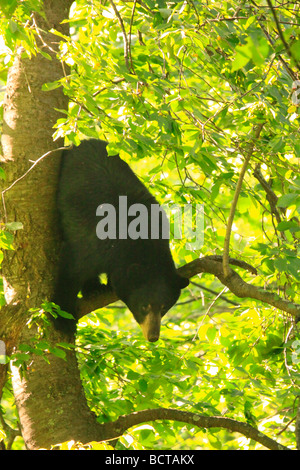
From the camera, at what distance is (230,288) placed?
3.37 metres

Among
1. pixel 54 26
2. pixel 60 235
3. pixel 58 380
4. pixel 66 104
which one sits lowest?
pixel 58 380

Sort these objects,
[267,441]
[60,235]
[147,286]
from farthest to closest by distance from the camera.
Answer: [147,286]
[60,235]
[267,441]

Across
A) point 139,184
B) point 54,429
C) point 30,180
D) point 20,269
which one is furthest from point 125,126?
point 54,429

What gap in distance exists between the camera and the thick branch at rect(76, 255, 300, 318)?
10.4 ft

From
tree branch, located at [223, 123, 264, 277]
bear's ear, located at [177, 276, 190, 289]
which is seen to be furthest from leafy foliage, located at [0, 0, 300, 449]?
bear's ear, located at [177, 276, 190, 289]

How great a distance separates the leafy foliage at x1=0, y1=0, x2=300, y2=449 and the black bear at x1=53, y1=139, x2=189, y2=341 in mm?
221

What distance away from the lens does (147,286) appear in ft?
15.1

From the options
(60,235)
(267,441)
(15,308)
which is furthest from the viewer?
(60,235)

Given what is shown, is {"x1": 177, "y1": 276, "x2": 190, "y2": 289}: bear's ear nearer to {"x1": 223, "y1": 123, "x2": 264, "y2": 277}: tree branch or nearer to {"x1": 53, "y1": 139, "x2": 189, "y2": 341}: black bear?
{"x1": 53, "y1": 139, "x2": 189, "y2": 341}: black bear

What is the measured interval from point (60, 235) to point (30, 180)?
0.45 metres

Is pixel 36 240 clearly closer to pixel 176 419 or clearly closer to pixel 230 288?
pixel 230 288

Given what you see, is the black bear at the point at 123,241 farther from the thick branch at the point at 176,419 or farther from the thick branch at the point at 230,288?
the thick branch at the point at 176,419

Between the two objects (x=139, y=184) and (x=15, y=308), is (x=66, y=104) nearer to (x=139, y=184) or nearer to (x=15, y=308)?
(x=139, y=184)

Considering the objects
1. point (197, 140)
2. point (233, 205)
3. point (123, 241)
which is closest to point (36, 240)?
point (123, 241)
